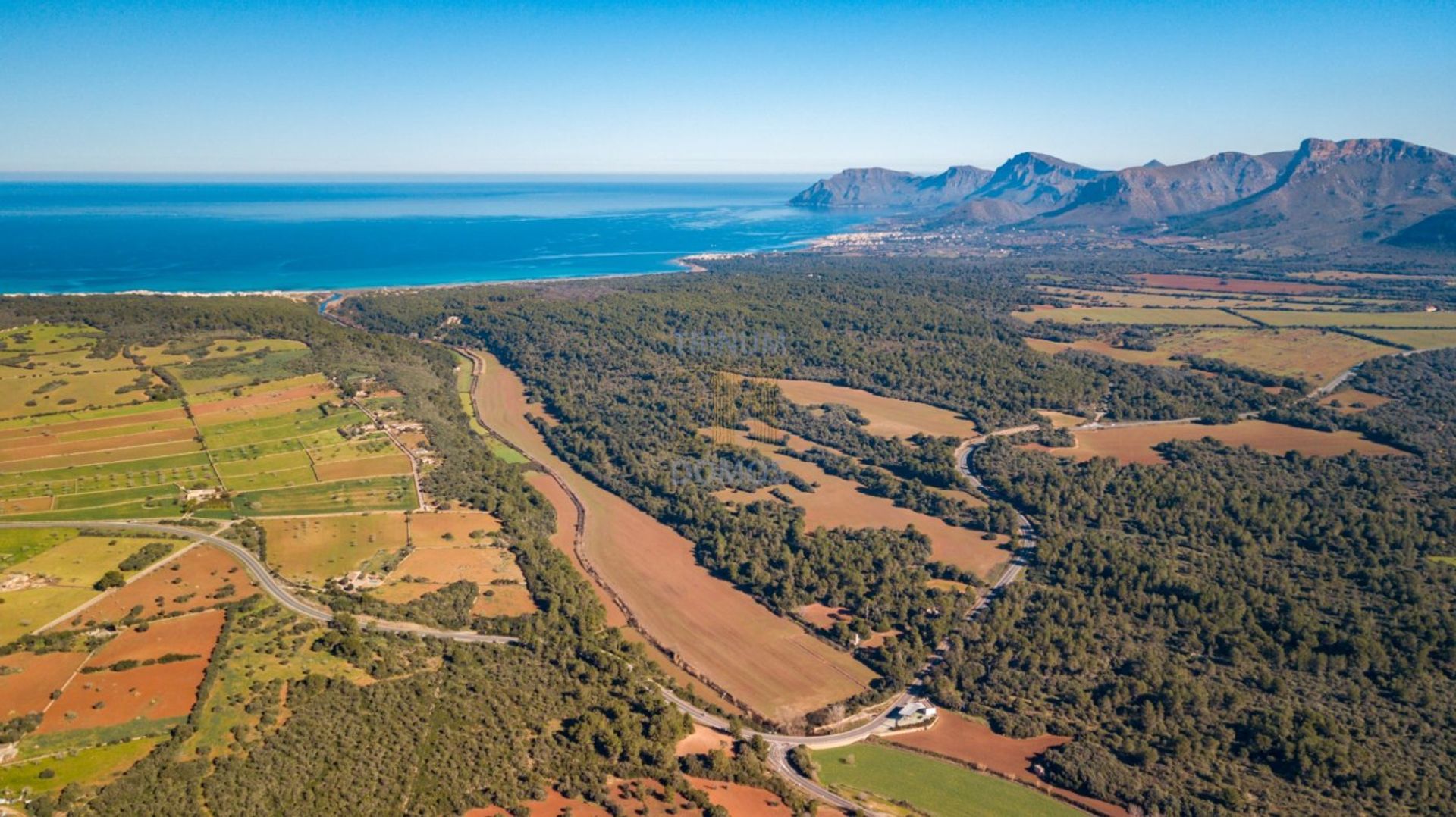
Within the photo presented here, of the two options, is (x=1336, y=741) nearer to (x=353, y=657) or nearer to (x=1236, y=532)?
(x=1236, y=532)

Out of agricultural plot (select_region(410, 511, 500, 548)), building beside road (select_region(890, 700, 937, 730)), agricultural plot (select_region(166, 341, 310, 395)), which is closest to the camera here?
building beside road (select_region(890, 700, 937, 730))

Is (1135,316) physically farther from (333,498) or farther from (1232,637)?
(333,498)

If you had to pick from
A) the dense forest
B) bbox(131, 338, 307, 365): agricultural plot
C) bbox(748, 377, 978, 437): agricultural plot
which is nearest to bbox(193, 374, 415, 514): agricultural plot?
bbox(131, 338, 307, 365): agricultural plot

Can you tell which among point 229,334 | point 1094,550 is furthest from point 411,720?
point 229,334

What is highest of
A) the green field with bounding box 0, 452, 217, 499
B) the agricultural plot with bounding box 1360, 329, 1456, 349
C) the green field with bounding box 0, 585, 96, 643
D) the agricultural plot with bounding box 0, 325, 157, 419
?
the agricultural plot with bounding box 1360, 329, 1456, 349

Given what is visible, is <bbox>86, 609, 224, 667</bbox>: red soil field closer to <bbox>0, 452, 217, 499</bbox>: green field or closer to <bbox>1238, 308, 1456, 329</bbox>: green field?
<bbox>0, 452, 217, 499</bbox>: green field

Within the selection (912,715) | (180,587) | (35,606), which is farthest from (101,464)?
(912,715)

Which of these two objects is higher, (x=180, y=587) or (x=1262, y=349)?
(x=1262, y=349)
